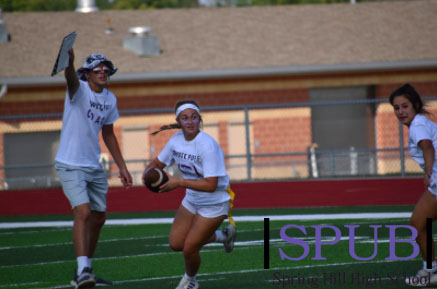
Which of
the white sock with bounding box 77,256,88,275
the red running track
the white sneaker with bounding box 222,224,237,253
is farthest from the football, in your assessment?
the red running track

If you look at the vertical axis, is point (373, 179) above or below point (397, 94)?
below

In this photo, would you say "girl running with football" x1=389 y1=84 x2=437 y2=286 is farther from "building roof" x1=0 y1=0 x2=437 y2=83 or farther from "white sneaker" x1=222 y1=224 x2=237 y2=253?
"building roof" x1=0 y1=0 x2=437 y2=83

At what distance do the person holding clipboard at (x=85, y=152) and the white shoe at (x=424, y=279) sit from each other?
8.86 feet

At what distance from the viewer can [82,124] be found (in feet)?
23.0

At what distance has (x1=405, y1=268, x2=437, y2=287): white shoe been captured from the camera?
6.52 meters

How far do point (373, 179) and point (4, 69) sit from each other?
10.7 m

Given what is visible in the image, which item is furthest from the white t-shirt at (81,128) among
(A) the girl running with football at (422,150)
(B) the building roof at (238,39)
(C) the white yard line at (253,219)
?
(B) the building roof at (238,39)

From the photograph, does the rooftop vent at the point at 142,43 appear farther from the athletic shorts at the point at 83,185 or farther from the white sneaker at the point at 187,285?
the white sneaker at the point at 187,285

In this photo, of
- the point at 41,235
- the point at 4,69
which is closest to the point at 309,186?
the point at 41,235

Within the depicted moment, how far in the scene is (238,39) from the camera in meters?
22.1

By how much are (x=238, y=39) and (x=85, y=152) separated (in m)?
15.5

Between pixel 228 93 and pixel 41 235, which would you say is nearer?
pixel 41 235

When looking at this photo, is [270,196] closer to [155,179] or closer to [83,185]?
[83,185]

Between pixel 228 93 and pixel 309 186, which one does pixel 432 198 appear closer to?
pixel 309 186
